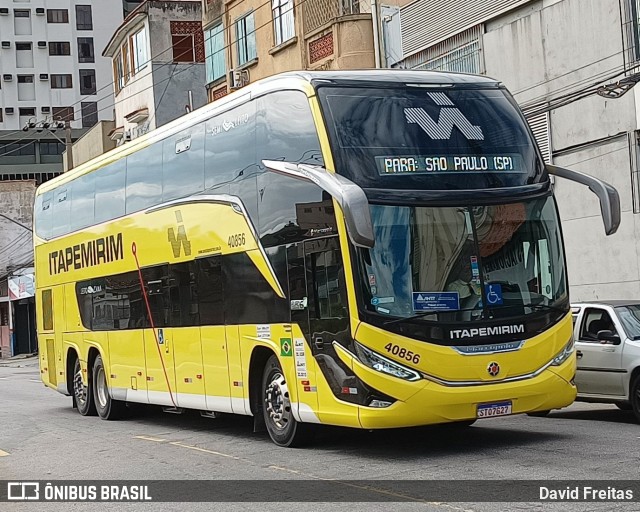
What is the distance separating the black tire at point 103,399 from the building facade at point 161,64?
25933 mm

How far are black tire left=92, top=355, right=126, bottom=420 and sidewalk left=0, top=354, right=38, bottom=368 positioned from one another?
108ft

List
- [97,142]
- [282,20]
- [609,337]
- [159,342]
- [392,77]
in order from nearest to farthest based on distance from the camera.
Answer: [392,77] → [609,337] → [159,342] → [282,20] → [97,142]

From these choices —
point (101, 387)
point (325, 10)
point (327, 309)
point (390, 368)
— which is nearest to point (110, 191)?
point (101, 387)

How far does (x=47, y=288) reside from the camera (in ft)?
75.8

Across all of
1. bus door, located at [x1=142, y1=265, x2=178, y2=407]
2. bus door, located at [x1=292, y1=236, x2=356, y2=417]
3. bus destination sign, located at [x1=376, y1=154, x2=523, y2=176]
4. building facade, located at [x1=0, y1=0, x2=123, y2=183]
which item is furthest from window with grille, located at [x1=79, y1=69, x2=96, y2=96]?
bus destination sign, located at [x1=376, y1=154, x2=523, y2=176]

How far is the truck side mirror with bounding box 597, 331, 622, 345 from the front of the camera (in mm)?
14891

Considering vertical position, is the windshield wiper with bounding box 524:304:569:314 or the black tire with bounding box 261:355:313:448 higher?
the windshield wiper with bounding box 524:304:569:314

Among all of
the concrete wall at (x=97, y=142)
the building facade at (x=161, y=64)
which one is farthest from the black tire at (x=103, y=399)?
the concrete wall at (x=97, y=142)

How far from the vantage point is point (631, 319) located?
15.1m

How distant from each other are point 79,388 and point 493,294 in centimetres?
1159

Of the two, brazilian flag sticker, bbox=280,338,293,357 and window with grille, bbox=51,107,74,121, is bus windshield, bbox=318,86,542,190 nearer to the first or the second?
brazilian flag sticker, bbox=280,338,293,357

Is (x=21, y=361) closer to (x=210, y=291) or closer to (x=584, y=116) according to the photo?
(x=584, y=116)

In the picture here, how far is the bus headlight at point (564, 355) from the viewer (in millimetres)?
12352

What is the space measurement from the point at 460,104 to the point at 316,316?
280cm
